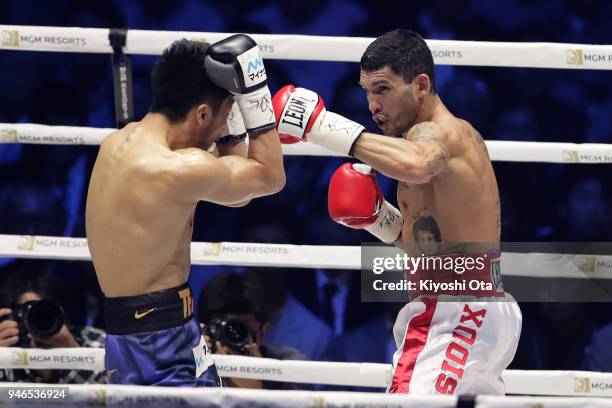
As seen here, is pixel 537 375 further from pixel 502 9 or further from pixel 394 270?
pixel 502 9

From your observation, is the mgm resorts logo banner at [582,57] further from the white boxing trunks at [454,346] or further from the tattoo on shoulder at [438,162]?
the white boxing trunks at [454,346]

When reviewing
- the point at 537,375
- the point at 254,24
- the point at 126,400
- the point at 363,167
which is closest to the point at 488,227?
the point at 363,167

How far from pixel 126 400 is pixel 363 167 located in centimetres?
154

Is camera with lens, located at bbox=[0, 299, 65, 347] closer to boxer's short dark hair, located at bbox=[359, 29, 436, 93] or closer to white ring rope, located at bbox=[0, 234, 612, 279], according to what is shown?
white ring rope, located at bbox=[0, 234, 612, 279]

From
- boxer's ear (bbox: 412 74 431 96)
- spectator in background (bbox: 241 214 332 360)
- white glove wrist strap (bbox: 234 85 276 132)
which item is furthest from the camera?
spectator in background (bbox: 241 214 332 360)

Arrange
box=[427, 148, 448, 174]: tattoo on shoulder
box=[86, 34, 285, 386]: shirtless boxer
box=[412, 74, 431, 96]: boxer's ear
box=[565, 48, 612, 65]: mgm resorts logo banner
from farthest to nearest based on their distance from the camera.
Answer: box=[565, 48, 612, 65]: mgm resorts logo banner, box=[412, 74, 431, 96]: boxer's ear, box=[427, 148, 448, 174]: tattoo on shoulder, box=[86, 34, 285, 386]: shirtless boxer

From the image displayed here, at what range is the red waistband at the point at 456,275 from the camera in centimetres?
312

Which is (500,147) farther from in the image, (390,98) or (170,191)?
(170,191)

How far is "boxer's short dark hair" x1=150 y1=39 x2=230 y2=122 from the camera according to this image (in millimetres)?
2848

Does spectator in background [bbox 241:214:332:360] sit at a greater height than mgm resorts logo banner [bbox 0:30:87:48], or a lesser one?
lesser

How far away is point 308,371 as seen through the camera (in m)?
3.79

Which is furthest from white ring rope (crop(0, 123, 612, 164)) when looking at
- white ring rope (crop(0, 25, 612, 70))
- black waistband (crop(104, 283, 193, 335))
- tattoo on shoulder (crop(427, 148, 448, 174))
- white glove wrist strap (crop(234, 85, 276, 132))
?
black waistband (crop(104, 283, 193, 335))

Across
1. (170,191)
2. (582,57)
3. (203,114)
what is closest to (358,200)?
(203,114)

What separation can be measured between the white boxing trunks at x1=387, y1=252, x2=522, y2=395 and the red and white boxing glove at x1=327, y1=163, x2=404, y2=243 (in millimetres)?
386
